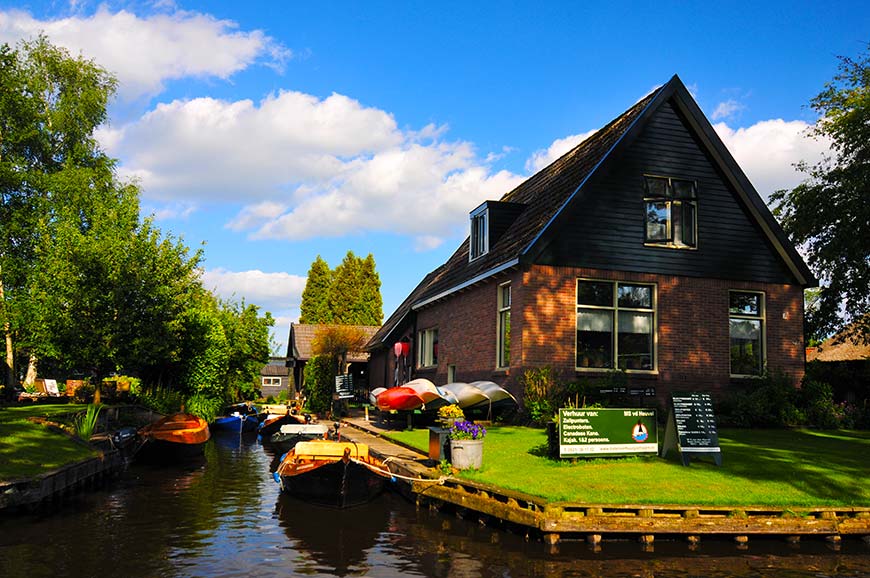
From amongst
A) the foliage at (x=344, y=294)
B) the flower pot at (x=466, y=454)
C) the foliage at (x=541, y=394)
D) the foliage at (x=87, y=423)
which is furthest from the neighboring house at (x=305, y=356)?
the flower pot at (x=466, y=454)

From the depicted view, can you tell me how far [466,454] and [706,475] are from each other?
15.5ft

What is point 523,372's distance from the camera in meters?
22.7

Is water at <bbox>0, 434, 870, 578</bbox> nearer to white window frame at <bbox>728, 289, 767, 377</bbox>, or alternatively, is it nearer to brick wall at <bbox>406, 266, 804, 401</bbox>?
brick wall at <bbox>406, 266, 804, 401</bbox>

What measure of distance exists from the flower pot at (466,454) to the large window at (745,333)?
12781 mm

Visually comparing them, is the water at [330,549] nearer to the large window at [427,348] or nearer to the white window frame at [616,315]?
the white window frame at [616,315]

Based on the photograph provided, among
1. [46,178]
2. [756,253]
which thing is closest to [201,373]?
[46,178]

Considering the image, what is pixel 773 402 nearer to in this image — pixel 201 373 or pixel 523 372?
pixel 523 372

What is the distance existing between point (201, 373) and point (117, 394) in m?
6.07

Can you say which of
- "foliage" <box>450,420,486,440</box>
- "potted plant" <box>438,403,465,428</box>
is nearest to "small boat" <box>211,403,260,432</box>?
"potted plant" <box>438,403,465,428</box>

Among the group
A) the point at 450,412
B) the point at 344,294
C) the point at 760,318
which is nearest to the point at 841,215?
the point at 760,318

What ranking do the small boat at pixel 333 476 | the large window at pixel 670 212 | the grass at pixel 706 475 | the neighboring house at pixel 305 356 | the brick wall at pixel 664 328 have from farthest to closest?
the neighboring house at pixel 305 356
the large window at pixel 670 212
the brick wall at pixel 664 328
the small boat at pixel 333 476
the grass at pixel 706 475

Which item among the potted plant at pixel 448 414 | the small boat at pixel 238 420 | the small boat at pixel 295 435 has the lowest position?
the small boat at pixel 238 420

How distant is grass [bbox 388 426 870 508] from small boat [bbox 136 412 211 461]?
10.1 meters

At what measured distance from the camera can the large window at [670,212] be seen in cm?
2430
